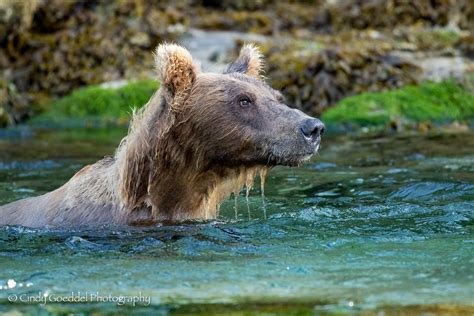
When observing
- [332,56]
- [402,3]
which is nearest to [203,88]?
[332,56]

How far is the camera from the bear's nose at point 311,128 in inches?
310

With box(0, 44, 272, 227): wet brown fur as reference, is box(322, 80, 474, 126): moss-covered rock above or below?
below

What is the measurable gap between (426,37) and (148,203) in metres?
12.9

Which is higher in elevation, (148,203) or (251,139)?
(251,139)

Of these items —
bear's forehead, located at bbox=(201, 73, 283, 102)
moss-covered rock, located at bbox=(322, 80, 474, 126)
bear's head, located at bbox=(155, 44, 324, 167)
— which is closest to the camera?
bear's head, located at bbox=(155, 44, 324, 167)

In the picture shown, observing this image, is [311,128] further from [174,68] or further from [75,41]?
[75,41]

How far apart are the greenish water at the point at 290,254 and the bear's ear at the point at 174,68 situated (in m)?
1.13

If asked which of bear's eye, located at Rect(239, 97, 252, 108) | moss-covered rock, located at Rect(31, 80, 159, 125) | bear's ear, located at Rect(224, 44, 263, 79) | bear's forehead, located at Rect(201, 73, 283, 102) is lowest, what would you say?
moss-covered rock, located at Rect(31, 80, 159, 125)

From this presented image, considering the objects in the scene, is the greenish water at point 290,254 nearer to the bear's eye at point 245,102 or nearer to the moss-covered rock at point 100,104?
the bear's eye at point 245,102

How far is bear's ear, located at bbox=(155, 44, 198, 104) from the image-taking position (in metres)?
8.09

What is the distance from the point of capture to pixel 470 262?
694cm

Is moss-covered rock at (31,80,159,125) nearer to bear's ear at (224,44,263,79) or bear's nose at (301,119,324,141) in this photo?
bear's ear at (224,44,263,79)

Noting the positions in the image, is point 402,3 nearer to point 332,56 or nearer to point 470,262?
point 332,56

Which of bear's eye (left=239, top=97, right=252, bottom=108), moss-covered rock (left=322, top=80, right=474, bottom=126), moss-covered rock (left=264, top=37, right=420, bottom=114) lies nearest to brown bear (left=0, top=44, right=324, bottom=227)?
bear's eye (left=239, top=97, right=252, bottom=108)
